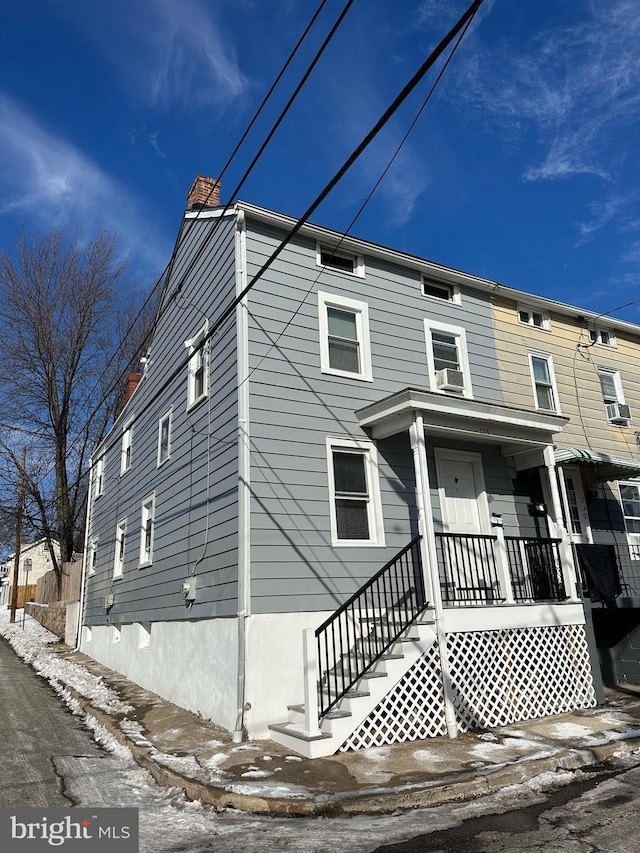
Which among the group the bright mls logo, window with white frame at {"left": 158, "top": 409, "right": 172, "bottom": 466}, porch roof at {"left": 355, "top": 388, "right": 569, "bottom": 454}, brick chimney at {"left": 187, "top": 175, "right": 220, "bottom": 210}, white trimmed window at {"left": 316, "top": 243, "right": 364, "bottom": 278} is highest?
brick chimney at {"left": 187, "top": 175, "right": 220, "bottom": 210}

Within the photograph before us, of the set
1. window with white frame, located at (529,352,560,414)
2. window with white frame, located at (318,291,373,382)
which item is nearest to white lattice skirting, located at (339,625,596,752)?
window with white frame, located at (318,291,373,382)

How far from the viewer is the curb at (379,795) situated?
5.11 m

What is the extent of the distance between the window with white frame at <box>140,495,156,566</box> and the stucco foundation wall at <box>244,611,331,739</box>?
553 cm

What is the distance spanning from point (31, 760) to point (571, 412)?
11508 millimetres

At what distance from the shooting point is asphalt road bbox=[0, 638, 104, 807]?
220 inches

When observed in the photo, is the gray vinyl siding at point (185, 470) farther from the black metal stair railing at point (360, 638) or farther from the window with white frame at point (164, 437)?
the black metal stair railing at point (360, 638)

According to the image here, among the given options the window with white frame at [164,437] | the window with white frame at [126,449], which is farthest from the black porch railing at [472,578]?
the window with white frame at [126,449]

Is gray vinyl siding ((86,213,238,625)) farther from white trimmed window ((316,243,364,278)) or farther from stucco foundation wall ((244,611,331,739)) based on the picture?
white trimmed window ((316,243,364,278))

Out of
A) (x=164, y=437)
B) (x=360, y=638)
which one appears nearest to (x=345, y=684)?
(x=360, y=638)

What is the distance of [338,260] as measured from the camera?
10977 millimetres

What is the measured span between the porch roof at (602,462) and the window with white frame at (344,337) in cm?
388

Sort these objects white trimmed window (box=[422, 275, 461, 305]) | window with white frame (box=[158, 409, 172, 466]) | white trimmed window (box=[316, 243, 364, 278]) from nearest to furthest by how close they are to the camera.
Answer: white trimmed window (box=[316, 243, 364, 278]), white trimmed window (box=[422, 275, 461, 305]), window with white frame (box=[158, 409, 172, 466])

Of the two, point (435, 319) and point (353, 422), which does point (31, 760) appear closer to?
point (353, 422)

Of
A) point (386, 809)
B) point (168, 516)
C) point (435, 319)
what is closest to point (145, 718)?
point (168, 516)
